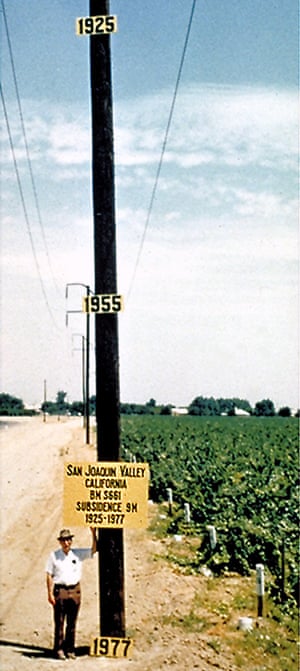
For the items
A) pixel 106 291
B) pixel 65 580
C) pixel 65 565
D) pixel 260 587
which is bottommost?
pixel 260 587

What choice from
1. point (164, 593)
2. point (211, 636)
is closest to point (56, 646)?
point (211, 636)

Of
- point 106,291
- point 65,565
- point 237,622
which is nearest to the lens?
point 106,291

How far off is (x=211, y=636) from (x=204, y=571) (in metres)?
2.95

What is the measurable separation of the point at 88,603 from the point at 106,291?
17.6 ft

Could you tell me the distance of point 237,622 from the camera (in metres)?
9.28

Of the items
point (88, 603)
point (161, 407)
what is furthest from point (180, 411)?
point (88, 603)

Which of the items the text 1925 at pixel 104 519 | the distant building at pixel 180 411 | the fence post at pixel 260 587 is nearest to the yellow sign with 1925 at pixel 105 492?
the text 1925 at pixel 104 519

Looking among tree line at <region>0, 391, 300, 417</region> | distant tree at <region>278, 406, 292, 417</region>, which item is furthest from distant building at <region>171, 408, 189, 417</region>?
distant tree at <region>278, 406, 292, 417</region>

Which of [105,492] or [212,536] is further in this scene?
[212,536]

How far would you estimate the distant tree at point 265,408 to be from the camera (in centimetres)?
13525

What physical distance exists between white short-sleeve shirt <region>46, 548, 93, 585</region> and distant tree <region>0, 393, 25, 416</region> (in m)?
137

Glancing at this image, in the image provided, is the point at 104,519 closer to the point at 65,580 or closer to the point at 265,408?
the point at 65,580

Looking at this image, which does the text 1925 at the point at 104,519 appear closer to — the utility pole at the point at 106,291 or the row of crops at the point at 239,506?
the utility pole at the point at 106,291

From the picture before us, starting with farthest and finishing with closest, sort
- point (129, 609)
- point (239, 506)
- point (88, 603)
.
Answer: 1. point (239, 506)
2. point (88, 603)
3. point (129, 609)
